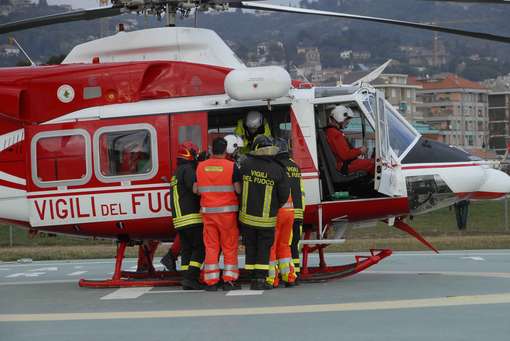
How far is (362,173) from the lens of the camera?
12.9m

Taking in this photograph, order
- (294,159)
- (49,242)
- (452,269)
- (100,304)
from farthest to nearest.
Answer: (49,242) < (452,269) < (294,159) < (100,304)

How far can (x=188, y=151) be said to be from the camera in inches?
483

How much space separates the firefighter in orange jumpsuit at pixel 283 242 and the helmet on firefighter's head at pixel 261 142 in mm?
179

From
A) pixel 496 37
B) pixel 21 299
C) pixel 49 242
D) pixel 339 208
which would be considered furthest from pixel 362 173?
pixel 49 242

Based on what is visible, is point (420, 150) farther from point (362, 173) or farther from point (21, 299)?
point (21, 299)

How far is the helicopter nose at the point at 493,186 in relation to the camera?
12812mm

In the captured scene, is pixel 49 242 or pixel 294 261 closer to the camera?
pixel 294 261

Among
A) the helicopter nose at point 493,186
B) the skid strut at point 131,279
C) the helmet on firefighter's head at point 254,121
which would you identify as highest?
the helmet on firefighter's head at point 254,121

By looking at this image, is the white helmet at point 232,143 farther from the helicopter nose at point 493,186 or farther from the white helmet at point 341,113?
the helicopter nose at point 493,186

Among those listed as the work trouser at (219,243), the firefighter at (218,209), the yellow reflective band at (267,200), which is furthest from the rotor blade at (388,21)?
the work trouser at (219,243)

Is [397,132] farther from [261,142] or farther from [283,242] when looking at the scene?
[283,242]

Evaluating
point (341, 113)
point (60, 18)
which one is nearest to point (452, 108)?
point (341, 113)

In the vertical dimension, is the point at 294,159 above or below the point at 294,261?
above

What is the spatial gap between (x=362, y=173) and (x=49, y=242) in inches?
621
